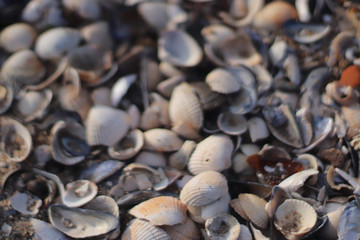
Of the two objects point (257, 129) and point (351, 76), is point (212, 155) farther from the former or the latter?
point (351, 76)

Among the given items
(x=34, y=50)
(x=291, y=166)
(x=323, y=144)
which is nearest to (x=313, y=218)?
(x=291, y=166)

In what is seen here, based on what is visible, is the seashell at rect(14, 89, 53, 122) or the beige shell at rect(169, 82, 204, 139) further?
the seashell at rect(14, 89, 53, 122)

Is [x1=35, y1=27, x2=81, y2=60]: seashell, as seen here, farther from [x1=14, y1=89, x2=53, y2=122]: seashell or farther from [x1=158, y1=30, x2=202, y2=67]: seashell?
[x1=158, y1=30, x2=202, y2=67]: seashell

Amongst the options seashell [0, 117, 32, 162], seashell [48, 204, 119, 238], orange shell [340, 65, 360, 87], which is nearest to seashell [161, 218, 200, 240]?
seashell [48, 204, 119, 238]

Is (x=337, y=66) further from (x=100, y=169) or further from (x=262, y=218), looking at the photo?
(x=100, y=169)

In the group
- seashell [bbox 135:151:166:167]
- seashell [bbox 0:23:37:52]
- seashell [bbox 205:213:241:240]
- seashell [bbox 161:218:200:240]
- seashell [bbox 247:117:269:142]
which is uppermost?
seashell [bbox 0:23:37:52]

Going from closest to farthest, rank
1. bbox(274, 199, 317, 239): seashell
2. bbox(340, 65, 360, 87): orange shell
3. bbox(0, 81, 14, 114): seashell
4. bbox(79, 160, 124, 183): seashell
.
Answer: bbox(274, 199, 317, 239): seashell, bbox(79, 160, 124, 183): seashell, bbox(340, 65, 360, 87): orange shell, bbox(0, 81, 14, 114): seashell

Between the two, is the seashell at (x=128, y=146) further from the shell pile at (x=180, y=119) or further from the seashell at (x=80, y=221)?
the seashell at (x=80, y=221)

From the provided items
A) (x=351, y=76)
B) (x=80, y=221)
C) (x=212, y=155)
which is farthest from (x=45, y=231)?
(x=351, y=76)

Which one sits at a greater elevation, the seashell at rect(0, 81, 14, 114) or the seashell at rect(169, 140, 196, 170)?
the seashell at rect(0, 81, 14, 114)
